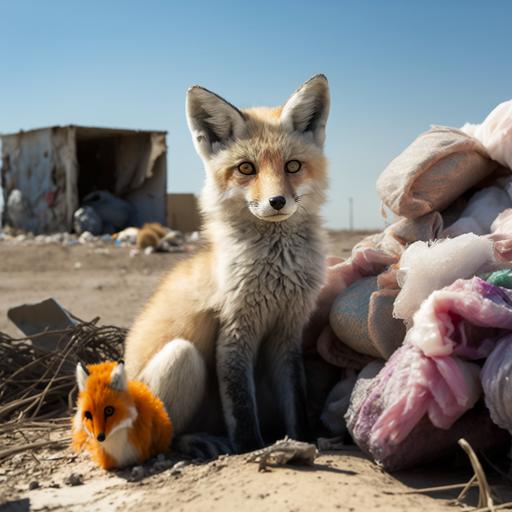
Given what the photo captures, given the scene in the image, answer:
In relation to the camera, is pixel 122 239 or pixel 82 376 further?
pixel 122 239

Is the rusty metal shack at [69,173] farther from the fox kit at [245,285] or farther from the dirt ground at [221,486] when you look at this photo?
Answer: the fox kit at [245,285]

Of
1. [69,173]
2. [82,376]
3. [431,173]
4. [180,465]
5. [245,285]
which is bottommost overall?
[180,465]

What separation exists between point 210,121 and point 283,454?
1.73 metres

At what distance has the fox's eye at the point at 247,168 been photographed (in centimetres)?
328

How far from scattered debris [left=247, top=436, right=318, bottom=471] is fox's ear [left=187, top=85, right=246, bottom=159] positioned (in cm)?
155

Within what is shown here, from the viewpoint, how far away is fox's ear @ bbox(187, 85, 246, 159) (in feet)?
11.2

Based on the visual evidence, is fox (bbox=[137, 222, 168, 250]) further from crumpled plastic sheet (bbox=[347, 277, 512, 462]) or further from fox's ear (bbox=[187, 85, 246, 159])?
crumpled plastic sheet (bbox=[347, 277, 512, 462])

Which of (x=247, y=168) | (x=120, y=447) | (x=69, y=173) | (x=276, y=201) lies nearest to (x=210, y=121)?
(x=247, y=168)

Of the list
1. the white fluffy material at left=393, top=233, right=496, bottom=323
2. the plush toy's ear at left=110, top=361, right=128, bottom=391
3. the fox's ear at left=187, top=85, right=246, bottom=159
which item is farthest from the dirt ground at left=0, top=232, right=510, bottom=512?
the fox's ear at left=187, top=85, right=246, bottom=159

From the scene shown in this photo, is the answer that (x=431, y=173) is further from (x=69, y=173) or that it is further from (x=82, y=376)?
(x=69, y=173)

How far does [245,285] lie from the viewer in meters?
3.31

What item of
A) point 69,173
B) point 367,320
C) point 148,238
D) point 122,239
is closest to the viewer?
point 367,320

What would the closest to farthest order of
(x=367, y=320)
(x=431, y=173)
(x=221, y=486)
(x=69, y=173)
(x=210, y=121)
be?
1. (x=221, y=486)
2. (x=367, y=320)
3. (x=210, y=121)
4. (x=431, y=173)
5. (x=69, y=173)

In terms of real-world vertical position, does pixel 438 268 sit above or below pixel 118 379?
above
